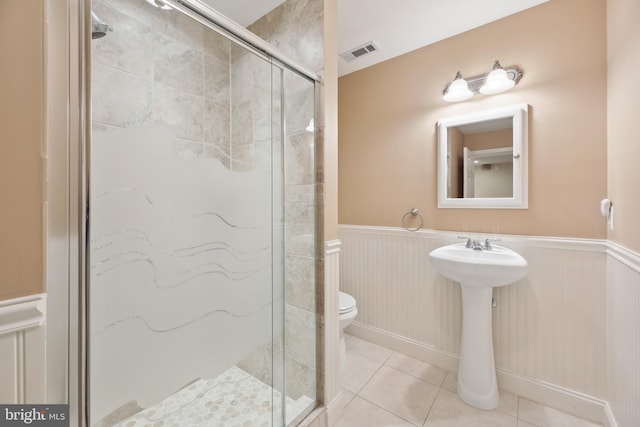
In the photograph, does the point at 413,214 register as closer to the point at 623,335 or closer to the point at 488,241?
the point at 488,241

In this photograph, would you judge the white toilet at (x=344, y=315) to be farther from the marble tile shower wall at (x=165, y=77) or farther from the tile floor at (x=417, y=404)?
the marble tile shower wall at (x=165, y=77)

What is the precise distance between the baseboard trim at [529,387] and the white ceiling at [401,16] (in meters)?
2.20

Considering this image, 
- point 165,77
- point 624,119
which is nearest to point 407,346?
point 624,119

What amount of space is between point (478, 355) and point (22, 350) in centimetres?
187

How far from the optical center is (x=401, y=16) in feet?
5.37

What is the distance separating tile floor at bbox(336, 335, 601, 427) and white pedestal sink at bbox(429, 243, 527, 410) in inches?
3.0

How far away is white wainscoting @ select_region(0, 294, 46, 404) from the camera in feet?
1.68

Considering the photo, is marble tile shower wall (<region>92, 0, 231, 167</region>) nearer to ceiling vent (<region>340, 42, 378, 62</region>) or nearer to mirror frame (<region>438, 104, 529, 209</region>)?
ceiling vent (<region>340, 42, 378, 62</region>)

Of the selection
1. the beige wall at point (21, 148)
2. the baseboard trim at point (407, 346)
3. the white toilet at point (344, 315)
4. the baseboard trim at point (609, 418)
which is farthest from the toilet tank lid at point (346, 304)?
the beige wall at point (21, 148)

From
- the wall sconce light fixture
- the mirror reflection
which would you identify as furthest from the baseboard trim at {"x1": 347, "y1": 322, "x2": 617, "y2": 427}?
the wall sconce light fixture

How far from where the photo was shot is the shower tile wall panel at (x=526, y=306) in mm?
1381

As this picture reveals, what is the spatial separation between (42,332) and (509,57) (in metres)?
2.41

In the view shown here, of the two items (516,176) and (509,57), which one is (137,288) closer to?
(516,176)

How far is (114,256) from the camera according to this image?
2.46 feet
